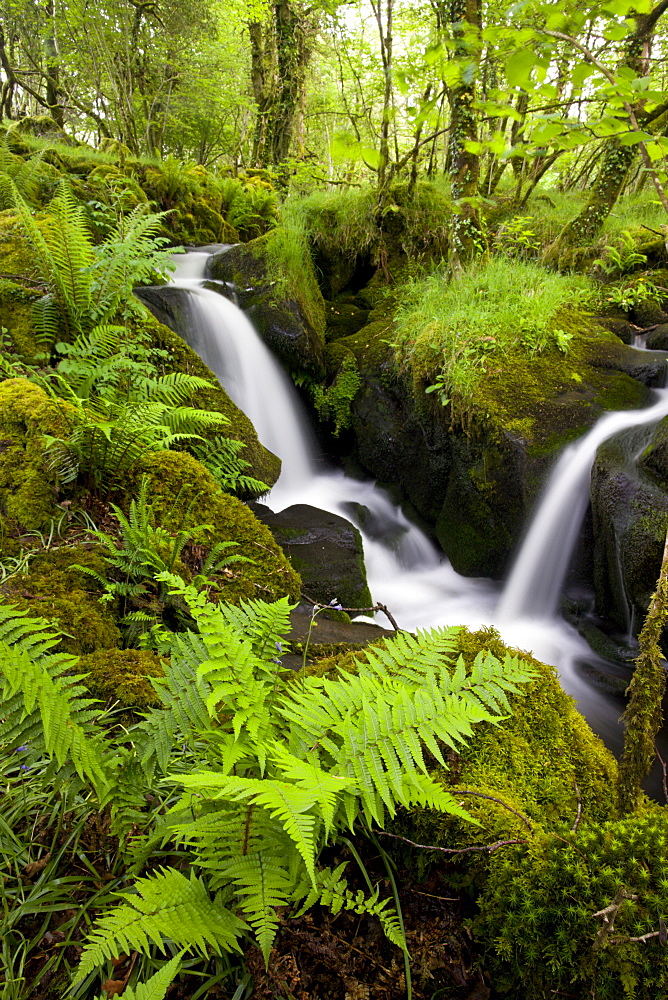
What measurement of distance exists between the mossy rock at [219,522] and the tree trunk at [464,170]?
5482 millimetres

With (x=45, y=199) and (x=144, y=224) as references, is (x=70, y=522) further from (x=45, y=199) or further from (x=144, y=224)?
(x=45, y=199)

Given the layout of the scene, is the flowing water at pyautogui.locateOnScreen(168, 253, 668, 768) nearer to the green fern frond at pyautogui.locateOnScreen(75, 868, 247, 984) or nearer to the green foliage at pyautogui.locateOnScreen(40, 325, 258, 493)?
the green foliage at pyautogui.locateOnScreen(40, 325, 258, 493)

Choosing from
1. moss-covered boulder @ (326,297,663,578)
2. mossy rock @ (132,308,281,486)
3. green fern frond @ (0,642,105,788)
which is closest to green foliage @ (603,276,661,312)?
moss-covered boulder @ (326,297,663,578)

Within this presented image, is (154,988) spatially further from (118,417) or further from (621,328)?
(621,328)

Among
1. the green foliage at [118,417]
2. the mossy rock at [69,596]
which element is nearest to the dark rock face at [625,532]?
the green foliage at [118,417]

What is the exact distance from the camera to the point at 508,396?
546 cm

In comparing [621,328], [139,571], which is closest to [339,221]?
[621,328]

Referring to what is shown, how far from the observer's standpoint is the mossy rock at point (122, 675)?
1.82 m

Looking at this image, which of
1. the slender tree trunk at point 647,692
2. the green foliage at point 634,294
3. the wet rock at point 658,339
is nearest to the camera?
the slender tree trunk at point 647,692

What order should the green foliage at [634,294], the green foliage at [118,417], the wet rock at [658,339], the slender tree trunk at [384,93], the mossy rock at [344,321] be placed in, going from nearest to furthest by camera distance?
the green foliage at [118,417]
the wet rock at [658,339]
the green foliage at [634,294]
the slender tree trunk at [384,93]
the mossy rock at [344,321]

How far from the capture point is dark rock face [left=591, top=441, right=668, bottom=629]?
4.12 metres

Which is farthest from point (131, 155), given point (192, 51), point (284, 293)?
point (284, 293)

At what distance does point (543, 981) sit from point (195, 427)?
3.88m

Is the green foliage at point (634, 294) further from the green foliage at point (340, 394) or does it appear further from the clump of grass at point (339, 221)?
the clump of grass at point (339, 221)
